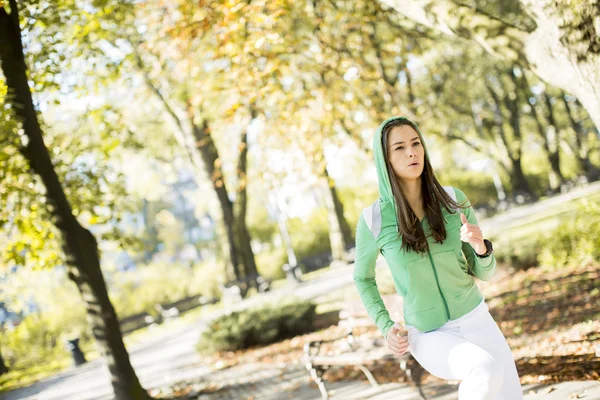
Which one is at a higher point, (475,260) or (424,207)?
(424,207)

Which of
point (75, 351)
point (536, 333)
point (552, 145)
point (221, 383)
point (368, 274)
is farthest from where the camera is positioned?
point (552, 145)

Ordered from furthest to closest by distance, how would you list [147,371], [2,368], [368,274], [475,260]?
[2,368], [147,371], [368,274], [475,260]

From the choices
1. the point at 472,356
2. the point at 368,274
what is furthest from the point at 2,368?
the point at 472,356

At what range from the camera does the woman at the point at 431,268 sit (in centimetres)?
276

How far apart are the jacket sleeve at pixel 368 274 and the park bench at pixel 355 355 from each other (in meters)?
2.46

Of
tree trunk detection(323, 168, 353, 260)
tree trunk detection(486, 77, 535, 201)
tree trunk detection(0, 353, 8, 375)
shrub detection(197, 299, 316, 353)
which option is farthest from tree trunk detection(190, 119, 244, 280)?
tree trunk detection(486, 77, 535, 201)

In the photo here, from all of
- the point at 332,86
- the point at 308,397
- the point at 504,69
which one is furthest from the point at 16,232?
the point at 504,69

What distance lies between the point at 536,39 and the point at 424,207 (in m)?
2.34

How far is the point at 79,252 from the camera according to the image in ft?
27.4

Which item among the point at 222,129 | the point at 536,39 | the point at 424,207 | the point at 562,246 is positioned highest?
the point at 222,129

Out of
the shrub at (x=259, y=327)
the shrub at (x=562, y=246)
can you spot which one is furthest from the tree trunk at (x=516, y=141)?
the shrub at (x=259, y=327)

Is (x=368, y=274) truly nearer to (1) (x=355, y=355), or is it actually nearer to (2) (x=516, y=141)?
(1) (x=355, y=355)

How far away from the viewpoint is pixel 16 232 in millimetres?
9695

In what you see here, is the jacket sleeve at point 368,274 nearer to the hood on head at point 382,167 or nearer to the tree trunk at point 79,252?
the hood on head at point 382,167
